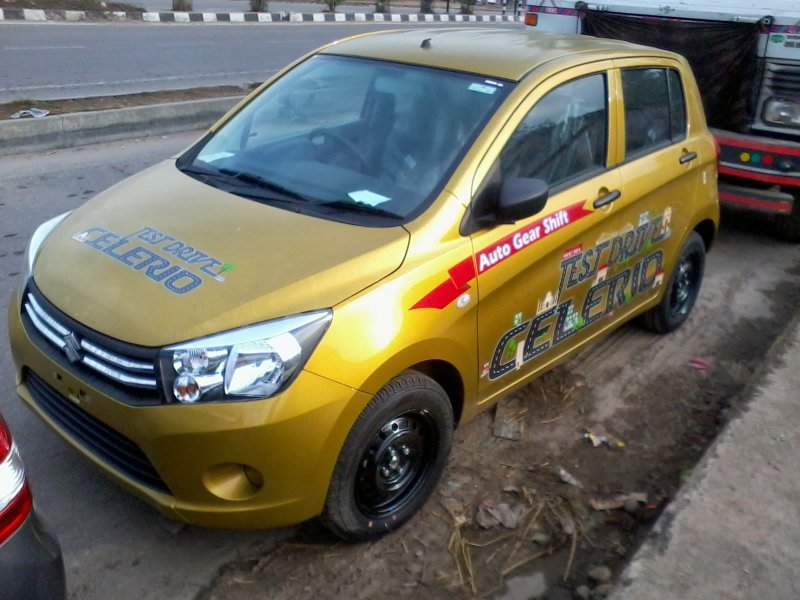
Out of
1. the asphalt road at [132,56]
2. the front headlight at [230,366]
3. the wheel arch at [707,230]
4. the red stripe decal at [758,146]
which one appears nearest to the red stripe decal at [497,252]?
the front headlight at [230,366]

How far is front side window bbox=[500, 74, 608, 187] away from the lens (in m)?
3.51

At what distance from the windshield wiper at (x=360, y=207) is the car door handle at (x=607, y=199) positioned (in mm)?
1132

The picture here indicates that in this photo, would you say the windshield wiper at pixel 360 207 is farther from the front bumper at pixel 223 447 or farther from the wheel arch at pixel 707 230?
A: the wheel arch at pixel 707 230

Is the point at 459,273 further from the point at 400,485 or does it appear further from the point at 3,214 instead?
the point at 3,214

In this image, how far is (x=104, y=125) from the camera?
8.26 metres

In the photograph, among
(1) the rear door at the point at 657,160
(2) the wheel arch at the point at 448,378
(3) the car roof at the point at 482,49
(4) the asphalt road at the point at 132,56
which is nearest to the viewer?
(2) the wheel arch at the point at 448,378

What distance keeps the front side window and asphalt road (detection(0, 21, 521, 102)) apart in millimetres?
8173

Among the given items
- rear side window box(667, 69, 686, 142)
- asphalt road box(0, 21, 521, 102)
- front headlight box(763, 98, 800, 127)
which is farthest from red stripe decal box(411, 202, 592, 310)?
asphalt road box(0, 21, 521, 102)

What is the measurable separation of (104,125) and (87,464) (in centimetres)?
577

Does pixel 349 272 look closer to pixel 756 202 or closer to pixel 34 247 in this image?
pixel 34 247

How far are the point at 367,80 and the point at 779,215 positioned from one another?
483cm

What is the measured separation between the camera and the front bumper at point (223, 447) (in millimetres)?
2588

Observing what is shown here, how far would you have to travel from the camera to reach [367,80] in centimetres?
383

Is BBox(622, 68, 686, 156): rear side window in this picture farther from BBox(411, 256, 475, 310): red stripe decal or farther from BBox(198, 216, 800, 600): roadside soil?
BBox(411, 256, 475, 310): red stripe decal
